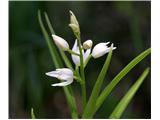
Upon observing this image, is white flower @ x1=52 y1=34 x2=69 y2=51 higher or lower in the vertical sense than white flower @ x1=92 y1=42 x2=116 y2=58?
higher

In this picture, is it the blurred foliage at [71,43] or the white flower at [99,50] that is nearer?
the white flower at [99,50]

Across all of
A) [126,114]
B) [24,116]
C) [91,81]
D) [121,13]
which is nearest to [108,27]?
[121,13]

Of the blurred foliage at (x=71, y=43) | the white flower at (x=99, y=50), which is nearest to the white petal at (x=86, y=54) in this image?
the white flower at (x=99, y=50)

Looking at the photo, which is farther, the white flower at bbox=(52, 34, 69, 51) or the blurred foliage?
the blurred foliage

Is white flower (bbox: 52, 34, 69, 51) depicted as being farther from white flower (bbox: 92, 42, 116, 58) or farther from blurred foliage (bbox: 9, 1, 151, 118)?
blurred foliage (bbox: 9, 1, 151, 118)

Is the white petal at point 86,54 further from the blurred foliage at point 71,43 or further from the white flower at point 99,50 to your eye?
the blurred foliage at point 71,43

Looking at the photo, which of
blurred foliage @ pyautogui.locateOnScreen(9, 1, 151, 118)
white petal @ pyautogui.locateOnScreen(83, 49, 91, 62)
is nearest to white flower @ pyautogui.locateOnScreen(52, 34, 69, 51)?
white petal @ pyautogui.locateOnScreen(83, 49, 91, 62)

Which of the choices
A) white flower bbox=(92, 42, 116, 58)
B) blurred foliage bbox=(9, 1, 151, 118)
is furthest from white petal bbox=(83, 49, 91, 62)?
blurred foliage bbox=(9, 1, 151, 118)

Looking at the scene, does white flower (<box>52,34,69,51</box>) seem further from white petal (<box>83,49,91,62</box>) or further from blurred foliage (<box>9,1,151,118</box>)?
blurred foliage (<box>9,1,151,118</box>)

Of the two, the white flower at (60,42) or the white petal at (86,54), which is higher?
the white flower at (60,42)
